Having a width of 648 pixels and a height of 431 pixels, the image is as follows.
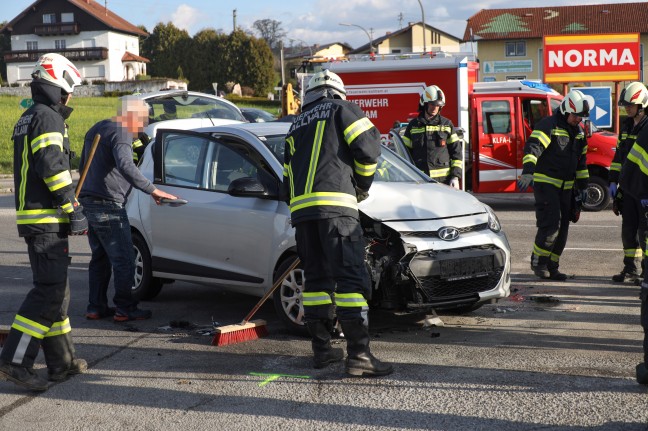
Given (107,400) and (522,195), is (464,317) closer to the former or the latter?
(107,400)

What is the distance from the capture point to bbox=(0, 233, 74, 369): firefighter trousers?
5.49 metres

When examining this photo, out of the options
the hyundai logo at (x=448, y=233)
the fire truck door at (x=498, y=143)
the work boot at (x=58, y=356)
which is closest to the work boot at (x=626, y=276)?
the hyundai logo at (x=448, y=233)

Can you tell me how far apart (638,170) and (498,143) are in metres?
10.0

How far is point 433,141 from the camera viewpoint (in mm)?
10578

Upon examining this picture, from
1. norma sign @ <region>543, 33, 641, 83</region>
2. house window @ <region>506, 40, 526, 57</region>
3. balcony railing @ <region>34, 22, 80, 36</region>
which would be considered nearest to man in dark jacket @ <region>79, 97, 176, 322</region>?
norma sign @ <region>543, 33, 641, 83</region>

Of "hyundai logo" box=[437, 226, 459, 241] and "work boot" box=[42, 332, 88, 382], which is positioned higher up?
"hyundai logo" box=[437, 226, 459, 241]

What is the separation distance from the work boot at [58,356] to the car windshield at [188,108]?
29.2ft

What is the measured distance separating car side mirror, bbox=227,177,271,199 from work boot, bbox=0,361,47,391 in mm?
2170

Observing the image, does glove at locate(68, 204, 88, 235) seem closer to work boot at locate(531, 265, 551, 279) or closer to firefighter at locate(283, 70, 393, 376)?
firefighter at locate(283, 70, 393, 376)

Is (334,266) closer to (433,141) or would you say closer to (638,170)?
(638,170)

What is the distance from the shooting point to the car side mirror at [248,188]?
271 inches

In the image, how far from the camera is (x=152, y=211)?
8.03 meters

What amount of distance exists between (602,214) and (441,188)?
8.27m

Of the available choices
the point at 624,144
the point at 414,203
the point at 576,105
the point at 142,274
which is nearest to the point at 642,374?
the point at 414,203
